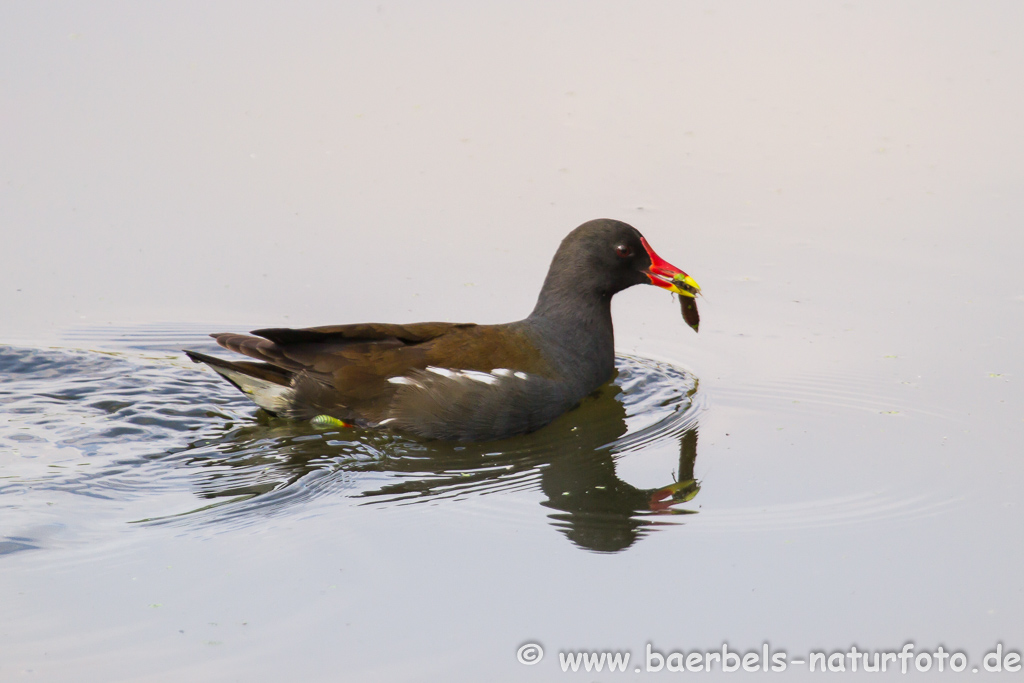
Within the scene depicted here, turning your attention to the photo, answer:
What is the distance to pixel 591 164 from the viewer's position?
9961mm

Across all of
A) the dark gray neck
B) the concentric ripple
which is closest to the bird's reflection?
the concentric ripple

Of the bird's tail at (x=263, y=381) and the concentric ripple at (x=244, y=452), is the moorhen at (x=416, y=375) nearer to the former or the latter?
the bird's tail at (x=263, y=381)

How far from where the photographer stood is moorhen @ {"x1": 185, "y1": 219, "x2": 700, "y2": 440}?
21.2ft

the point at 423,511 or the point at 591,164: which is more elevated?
the point at 591,164

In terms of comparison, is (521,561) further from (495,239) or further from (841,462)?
(495,239)

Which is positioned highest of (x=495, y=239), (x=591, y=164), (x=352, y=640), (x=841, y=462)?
(x=591, y=164)

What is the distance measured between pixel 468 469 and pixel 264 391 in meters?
1.38

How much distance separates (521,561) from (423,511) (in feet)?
2.12

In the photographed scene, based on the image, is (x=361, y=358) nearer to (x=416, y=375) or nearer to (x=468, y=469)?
(x=416, y=375)

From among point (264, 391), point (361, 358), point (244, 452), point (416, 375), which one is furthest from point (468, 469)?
point (264, 391)

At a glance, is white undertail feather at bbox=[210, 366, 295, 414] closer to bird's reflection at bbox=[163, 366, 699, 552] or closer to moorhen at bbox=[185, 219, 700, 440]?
moorhen at bbox=[185, 219, 700, 440]

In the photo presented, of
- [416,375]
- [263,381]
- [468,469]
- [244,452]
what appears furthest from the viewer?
[263,381]

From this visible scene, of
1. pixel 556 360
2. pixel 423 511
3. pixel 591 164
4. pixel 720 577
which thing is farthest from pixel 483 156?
pixel 720 577

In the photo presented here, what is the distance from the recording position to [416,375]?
652cm
